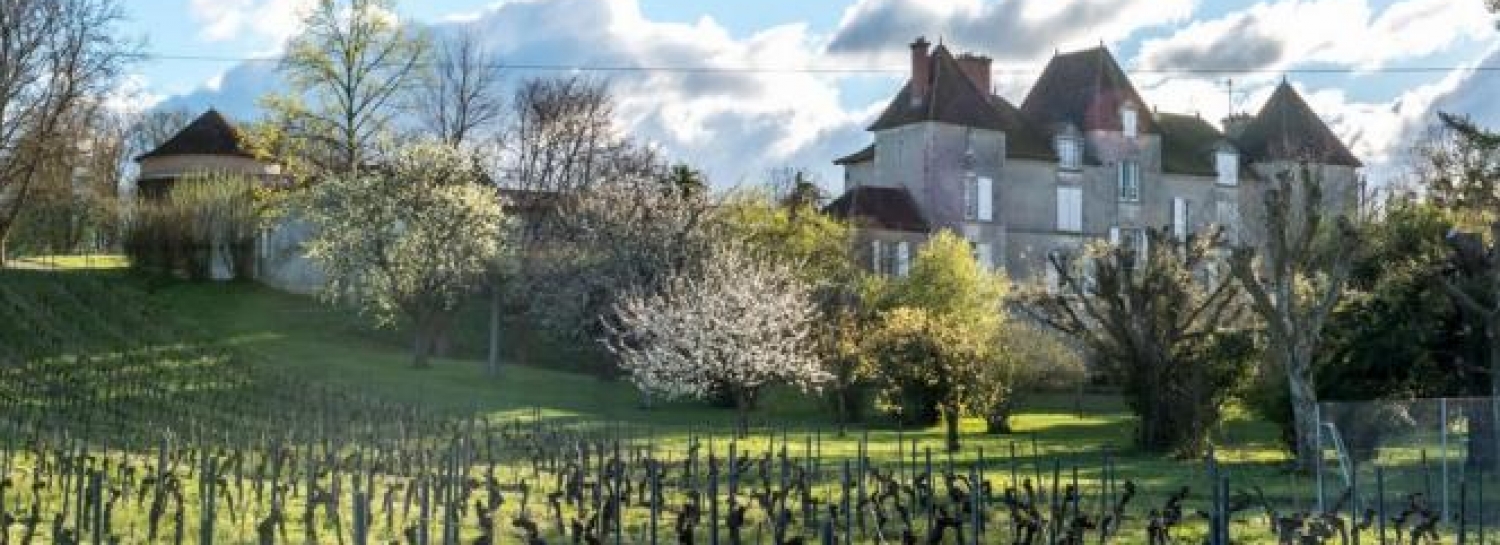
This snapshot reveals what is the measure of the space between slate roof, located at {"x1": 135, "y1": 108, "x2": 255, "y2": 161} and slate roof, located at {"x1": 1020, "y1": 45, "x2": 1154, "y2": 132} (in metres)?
32.0

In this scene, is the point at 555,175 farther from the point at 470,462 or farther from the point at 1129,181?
the point at 470,462

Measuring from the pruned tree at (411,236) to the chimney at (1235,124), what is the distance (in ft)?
130

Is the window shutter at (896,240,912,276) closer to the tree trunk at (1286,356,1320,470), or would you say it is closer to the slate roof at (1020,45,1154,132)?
the slate roof at (1020,45,1154,132)

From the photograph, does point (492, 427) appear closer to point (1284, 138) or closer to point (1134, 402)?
point (1134, 402)

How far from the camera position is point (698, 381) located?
41562 mm

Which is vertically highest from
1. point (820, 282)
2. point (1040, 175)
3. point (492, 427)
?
point (1040, 175)

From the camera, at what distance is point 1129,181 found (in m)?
71.2

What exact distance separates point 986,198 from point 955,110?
11.8ft

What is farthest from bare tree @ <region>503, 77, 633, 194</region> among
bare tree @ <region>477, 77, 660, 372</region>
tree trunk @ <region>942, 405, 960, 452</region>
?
tree trunk @ <region>942, 405, 960, 452</region>

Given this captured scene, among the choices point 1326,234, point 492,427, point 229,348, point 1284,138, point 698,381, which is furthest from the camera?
point 1284,138

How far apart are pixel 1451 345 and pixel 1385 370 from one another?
1384mm

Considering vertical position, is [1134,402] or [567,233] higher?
[567,233]

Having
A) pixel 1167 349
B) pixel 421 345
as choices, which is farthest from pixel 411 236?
pixel 1167 349

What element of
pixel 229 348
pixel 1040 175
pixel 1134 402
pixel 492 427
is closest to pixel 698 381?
pixel 492 427
